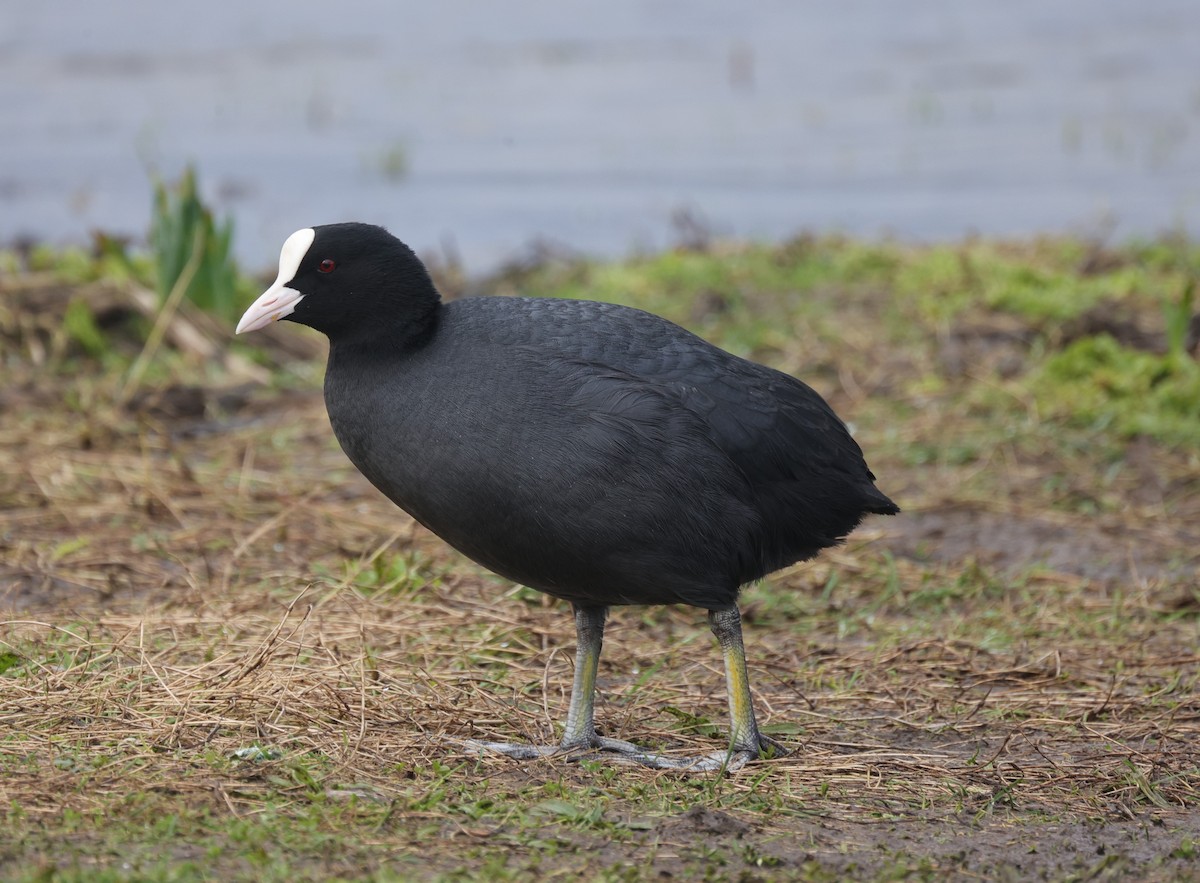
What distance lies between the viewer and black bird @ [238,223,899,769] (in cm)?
320

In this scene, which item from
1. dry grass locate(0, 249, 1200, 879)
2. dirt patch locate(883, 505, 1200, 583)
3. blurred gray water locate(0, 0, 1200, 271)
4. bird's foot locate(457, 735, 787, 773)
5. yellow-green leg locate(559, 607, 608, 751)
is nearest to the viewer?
dry grass locate(0, 249, 1200, 879)

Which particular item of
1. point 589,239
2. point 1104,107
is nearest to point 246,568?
point 589,239

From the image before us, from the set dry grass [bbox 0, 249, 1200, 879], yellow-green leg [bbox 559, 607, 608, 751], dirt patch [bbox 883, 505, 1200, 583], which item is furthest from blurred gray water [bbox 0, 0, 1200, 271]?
yellow-green leg [bbox 559, 607, 608, 751]

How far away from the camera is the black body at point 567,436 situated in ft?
10.5

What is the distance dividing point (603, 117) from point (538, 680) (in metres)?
10.9

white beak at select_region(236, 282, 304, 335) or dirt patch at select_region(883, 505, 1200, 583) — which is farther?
dirt patch at select_region(883, 505, 1200, 583)

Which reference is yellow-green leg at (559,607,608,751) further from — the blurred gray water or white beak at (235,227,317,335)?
the blurred gray water

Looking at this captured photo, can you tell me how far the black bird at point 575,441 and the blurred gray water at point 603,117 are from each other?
605 cm

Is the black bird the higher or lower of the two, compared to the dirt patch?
higher

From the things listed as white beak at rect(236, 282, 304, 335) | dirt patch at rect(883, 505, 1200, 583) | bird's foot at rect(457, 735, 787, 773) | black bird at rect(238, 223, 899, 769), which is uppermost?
white beak at rect(236, 282, 304, 335)

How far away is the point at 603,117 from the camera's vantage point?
14273 millimetres

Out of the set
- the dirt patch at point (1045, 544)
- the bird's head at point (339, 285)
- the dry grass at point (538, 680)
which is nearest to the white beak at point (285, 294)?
the bird's head at point (339, 285)

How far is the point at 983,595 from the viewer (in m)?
4.75

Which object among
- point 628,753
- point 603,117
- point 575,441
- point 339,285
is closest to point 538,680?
point 628,753
